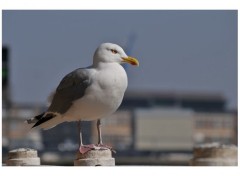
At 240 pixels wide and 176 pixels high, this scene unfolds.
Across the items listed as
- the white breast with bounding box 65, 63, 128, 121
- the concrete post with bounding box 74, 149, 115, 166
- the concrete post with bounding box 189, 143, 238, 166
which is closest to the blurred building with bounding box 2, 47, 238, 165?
the concrete post with bounding box 189, 143, 238, 166

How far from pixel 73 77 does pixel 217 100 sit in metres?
175

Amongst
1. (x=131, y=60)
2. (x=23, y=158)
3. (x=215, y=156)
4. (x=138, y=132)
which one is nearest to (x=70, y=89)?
(x=131, y=60)

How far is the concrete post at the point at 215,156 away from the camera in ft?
45.3

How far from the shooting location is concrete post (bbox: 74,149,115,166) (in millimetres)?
12555

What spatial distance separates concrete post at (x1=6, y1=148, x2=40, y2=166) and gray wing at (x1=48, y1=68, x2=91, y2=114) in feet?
4.19

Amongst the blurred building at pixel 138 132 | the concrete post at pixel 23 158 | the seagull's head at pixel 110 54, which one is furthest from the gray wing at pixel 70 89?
the blurred building at pixel 138 132

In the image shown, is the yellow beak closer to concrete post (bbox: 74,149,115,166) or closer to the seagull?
the seagull

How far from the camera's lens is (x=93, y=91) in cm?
1228

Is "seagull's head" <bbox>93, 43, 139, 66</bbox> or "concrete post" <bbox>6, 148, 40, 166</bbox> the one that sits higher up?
"seagull's head" <bbox>93, 43, 139, 66</bbox>

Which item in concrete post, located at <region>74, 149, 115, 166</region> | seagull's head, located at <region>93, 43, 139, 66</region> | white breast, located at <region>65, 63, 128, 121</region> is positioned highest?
seagull's head, located at <region>93, 43, 139, 66</region>

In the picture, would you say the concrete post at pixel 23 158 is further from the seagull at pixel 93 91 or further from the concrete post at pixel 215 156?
the concrete post at pixel 215 156

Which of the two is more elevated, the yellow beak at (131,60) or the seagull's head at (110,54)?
the seagull's head at (110,54)

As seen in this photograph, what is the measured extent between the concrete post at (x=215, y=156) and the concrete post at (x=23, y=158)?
198 cm

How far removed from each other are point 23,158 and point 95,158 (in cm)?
152
